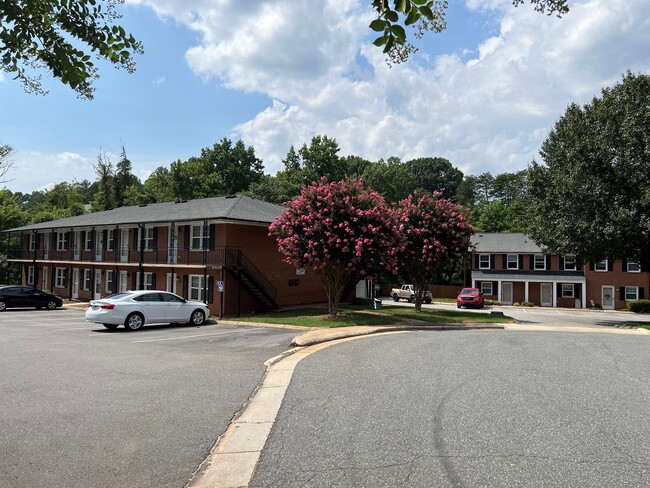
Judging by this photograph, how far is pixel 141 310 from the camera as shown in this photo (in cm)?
1853

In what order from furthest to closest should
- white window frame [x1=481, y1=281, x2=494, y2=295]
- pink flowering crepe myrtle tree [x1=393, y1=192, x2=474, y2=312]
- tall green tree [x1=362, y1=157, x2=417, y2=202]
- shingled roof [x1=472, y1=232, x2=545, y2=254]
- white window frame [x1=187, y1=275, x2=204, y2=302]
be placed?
tall green tree [x1=362, y1=157, x2=417, y2=202] → white window frame [x1=481, y1=281, x2=494, y2=295] → shingled roof [x1=472, y1=232, x2=545, y2=254] → white window frame [x1=187, y1=275, x2=204, y2=302] → pink flowering crepe myrtle tree [x1=393, y1=192, x2=474, y2=312]

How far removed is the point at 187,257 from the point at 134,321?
10.3 meters

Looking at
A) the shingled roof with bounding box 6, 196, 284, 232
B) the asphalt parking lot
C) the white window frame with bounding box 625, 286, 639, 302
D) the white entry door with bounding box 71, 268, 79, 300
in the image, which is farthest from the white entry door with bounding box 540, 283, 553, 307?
the white entry door with bounding box 71, 268, 79, 300

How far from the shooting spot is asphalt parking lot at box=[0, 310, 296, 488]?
479 cm

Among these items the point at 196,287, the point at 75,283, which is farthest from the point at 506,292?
the point at 75,283

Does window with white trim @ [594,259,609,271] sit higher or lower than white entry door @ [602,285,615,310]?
higher

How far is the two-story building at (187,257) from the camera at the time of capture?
27031 millimetres

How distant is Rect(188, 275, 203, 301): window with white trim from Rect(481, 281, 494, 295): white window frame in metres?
36.3

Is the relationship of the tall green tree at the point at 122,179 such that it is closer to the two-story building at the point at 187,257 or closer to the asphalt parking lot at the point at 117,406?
the two-story building at the point at 187,257

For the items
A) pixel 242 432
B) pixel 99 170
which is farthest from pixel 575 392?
pixel 99 170

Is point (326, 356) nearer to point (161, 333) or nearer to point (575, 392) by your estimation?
point (575, 392)

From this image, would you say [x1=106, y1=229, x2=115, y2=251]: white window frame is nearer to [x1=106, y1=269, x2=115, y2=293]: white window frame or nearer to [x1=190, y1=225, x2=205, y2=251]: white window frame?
[x1=106, y1=269, x2=115, y2=293]: white window frame

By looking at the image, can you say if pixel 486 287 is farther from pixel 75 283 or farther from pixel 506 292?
pixel 75 283

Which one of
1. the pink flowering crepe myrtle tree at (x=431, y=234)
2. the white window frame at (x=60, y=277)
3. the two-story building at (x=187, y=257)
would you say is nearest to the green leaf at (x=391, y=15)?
the two-story building at (x=187, y=257)
